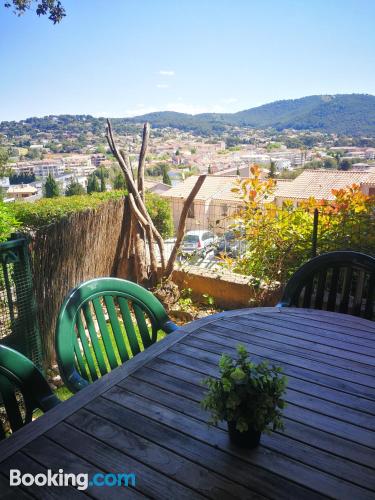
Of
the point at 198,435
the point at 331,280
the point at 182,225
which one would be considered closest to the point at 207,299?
the point at 182,225

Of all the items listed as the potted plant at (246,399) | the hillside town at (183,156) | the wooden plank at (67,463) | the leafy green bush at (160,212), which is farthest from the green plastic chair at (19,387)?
the hillside town at (183,156)

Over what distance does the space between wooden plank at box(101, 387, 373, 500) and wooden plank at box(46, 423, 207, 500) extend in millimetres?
115

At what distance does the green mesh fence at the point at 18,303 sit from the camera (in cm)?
241

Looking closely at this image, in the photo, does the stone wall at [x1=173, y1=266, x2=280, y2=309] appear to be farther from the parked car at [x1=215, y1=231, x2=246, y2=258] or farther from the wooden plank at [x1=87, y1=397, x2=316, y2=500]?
the wooden plank at [x1=87, y1=397, x2=316, y2=500]

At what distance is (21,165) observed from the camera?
35.8 feet

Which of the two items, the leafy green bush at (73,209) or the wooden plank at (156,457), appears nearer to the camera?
the wooden plank at (156,457)

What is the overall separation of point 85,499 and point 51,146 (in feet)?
42.9

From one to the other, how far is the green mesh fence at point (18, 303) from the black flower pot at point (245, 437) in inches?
75.1

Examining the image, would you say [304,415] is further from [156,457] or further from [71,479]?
[71,479]

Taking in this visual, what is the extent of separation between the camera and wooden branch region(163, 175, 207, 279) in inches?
154

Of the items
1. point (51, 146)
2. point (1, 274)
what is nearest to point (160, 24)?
point (51, 146)

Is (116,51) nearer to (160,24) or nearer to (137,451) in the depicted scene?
(160,24)

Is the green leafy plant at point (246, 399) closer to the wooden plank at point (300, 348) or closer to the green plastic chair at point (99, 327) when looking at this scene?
the wooden plank at point (300, 348)

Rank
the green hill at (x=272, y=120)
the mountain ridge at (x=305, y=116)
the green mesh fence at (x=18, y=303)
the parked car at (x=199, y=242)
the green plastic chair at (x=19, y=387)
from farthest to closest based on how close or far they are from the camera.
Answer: the green hill at (x=272, y=120) < the mountain ridge at (x=305, y=116) < the parked car at (x=199, y=242) < the green mesh fence at (x=18, y=303) < the green plastic chair at (x=19, y=387)
